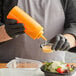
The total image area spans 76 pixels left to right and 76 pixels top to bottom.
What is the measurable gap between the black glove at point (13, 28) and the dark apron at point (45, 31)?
245 mm

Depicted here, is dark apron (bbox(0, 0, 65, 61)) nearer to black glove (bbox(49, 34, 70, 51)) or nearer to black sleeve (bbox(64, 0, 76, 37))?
black sleeve (bbox(64, 0, 76, 37))

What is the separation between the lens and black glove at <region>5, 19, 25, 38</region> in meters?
1.30

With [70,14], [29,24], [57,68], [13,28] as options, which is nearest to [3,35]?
[13,28]

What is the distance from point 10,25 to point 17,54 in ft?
1.13

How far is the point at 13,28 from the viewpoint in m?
1.35

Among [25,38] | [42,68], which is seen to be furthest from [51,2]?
[42,68]

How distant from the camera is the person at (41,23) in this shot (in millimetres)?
1603

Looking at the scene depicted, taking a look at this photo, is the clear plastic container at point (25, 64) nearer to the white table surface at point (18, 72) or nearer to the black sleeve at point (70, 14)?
the white table surface at point (18, 72)

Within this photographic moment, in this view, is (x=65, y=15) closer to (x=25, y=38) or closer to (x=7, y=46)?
(x=25, y=38)

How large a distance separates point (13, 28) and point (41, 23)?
1.19 feet

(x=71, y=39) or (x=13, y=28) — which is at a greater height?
(x=13, y=28)

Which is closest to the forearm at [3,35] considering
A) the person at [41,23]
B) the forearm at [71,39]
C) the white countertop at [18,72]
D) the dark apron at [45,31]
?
the person at [41,23]

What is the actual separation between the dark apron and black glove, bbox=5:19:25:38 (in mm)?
245

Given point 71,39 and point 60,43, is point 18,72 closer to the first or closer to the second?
point 60,43
